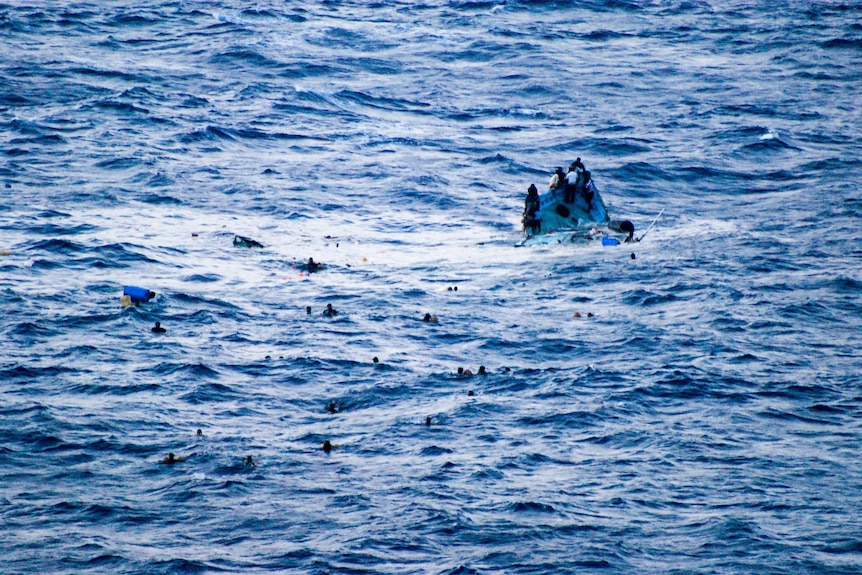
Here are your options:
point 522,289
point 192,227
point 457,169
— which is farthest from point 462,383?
point 457,169

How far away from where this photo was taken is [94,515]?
19.5 metres

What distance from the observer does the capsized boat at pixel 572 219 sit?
37.9 m

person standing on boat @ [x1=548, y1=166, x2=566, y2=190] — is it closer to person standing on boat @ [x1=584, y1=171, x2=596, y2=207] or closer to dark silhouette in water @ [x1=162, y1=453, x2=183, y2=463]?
person standing on boat @ [x1=584, y1=171, x2=596, y2=207]

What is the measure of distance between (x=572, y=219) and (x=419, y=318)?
10.7 metres

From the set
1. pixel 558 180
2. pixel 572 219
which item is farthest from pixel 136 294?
pixel 572 219

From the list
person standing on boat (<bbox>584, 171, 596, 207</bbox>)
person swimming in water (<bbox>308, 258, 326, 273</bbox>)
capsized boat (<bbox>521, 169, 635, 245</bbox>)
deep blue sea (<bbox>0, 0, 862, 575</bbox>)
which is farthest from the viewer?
person standing on boat (<bbox>584, 171, 596, 207</bbox>)

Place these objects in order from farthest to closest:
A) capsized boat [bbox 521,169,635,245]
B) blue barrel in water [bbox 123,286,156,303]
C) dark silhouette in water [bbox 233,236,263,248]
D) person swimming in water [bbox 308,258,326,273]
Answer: capsized boat [bbox 521,169,635,245]
dark silhouette in water [bbox 233,236,263,248]
person swimming in water [bbox 308,258,326,273]
blue barrel in water [bbox 123,286,156,303]

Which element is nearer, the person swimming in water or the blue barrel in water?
the blue barrel in water

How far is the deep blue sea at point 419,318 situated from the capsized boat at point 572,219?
35.4 inches

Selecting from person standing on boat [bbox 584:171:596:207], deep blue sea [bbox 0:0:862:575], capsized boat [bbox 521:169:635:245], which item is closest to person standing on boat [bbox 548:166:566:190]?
capsized boat [bbox 521:169:635:245]

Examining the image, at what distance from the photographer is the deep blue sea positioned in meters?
19.8

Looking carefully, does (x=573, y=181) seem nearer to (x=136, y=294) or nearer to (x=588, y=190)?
(x=588, y=190)

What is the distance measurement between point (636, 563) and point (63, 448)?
10.8 m

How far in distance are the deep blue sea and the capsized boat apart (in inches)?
35.4
